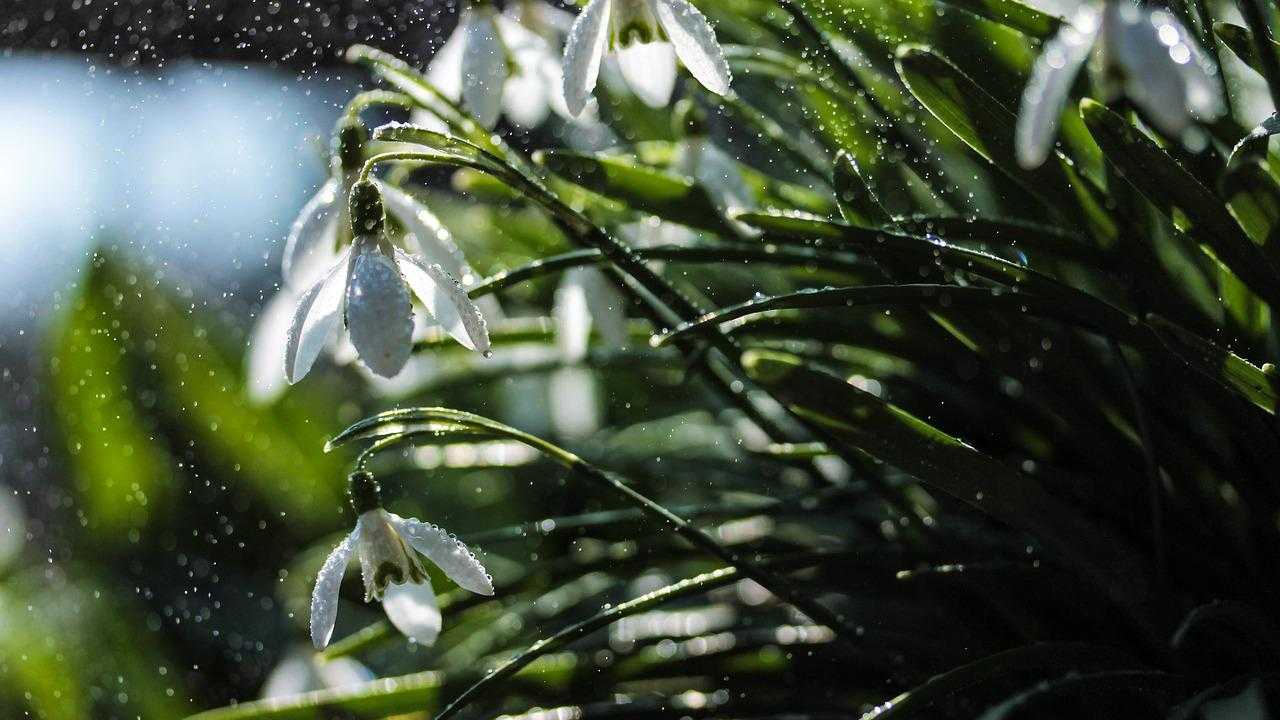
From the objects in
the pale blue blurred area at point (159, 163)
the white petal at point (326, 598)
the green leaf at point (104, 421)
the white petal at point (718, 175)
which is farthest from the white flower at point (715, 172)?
the pale blue blurred area at point (159, 163)

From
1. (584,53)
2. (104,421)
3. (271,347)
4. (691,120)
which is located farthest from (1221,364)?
(104,421)

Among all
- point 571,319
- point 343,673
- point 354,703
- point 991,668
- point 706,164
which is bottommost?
point 343,673

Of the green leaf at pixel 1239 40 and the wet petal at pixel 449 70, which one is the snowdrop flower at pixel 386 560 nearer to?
the wet petal at pixel 449 70

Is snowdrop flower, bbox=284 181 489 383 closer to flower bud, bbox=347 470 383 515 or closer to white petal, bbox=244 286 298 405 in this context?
flower bud, bbox=347 470 383 515

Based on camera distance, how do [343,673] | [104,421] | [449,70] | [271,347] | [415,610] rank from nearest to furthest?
[415,610] → [449,70] → [271,347] → [343,673] → [104,421]

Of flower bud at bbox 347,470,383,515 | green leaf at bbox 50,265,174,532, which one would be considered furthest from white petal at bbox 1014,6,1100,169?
green leaf at bbox 50,265,174,532

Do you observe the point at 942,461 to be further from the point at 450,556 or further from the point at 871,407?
the point at 450,556

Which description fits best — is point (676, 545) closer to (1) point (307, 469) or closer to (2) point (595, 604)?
(2) point (595, 604)
